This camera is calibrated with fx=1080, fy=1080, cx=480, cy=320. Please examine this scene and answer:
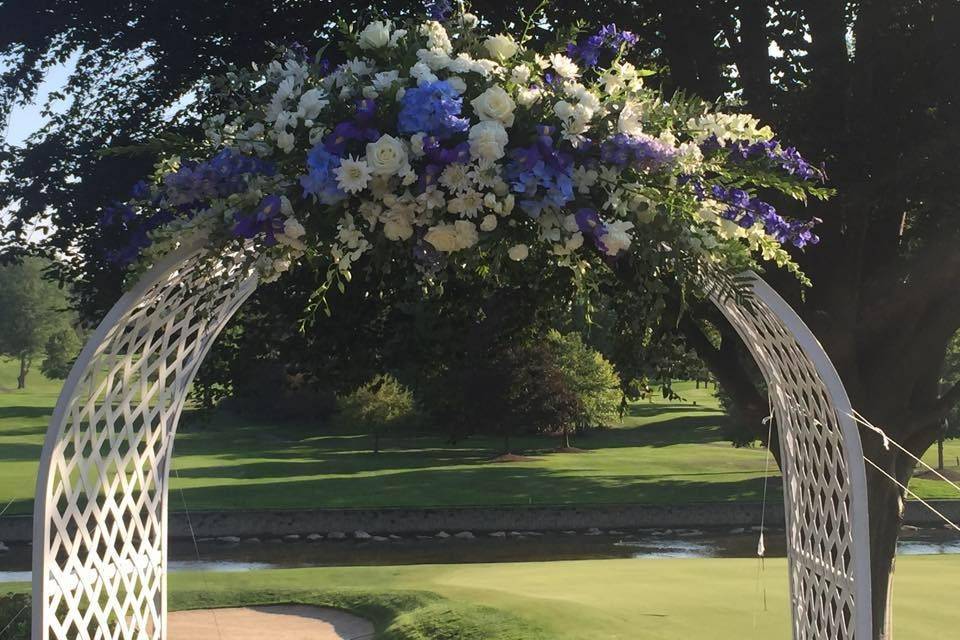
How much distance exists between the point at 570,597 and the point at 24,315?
76.7 meters

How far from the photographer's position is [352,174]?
153 inches

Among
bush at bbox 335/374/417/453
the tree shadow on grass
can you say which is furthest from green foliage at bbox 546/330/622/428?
bush at bbox 335/374/417/453

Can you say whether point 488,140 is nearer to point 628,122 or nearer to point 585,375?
point 628,122

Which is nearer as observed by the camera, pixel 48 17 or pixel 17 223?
pixel 48 17

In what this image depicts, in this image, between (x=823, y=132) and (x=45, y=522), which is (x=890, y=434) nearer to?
(x=823, y=132)

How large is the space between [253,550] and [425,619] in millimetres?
15986

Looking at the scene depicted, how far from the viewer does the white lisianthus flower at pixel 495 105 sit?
389cm

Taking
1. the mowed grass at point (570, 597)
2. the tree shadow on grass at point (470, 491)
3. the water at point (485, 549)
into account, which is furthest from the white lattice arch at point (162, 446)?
the tree shadow on grass at point (470, 491)

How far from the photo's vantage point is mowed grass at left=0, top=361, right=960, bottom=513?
111 ft

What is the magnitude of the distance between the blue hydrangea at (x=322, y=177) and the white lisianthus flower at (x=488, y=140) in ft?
A: 1.67

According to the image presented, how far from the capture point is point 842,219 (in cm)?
926

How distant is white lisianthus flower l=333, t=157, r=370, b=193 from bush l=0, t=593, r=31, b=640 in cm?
719

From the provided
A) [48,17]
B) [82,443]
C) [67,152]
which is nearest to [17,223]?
[67,152]

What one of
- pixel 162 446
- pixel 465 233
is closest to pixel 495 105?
pixel 465 233
